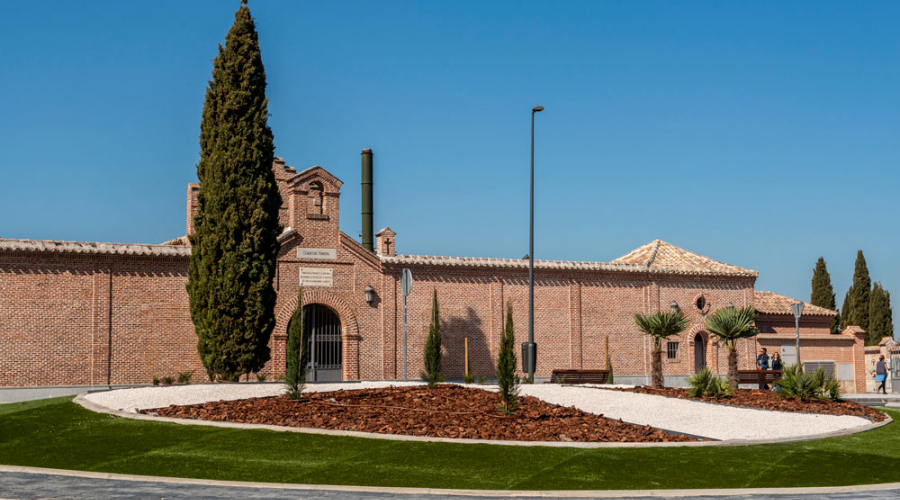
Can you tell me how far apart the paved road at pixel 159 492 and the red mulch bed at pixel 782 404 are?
9.60 meters

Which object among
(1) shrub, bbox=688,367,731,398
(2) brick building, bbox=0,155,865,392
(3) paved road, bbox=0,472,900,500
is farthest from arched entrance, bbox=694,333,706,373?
(3) paved road, bbox=0,472,900,500

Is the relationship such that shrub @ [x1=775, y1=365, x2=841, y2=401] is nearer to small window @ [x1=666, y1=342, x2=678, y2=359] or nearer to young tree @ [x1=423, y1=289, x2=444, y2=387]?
young tree @ [x1=423, y1=289, x2=444, y2=387]

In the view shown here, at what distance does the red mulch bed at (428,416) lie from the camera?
14.8 meters

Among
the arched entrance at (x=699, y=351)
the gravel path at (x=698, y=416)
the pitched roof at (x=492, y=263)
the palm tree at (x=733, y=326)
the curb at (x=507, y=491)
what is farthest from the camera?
the arched entrance at (x=699, y=351)

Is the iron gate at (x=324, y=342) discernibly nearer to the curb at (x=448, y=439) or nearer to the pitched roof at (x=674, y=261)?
the pitched roof at (x=674, y=261)

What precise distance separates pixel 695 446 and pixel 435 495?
606 centimetres

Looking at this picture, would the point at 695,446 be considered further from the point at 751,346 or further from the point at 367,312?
the point at 751,346

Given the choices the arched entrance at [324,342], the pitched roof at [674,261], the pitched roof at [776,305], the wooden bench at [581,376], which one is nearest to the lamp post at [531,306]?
the wooden bench at [581,376]

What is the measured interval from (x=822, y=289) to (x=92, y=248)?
4992 cm

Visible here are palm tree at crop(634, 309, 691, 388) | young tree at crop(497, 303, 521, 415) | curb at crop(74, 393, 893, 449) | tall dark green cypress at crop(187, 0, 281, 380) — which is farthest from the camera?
palm tree at crop(634, 309, 691, 388)

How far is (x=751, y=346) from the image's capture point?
121 ft

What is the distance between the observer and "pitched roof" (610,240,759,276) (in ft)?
118

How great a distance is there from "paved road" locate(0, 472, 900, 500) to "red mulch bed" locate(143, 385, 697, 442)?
4669 millimetres

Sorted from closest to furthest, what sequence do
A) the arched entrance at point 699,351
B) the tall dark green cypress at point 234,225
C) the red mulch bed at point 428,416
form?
the red mulch bed at point 428,416 < the tall dark green cypress at point 234,225 < the arched entrance at point 699,351
